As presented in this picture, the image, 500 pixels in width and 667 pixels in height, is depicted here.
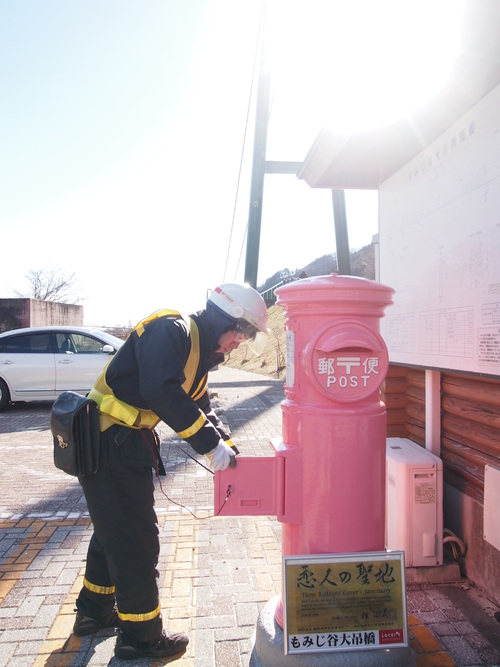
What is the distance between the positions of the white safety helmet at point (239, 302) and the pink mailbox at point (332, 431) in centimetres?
33

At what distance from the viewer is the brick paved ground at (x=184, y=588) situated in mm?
2648

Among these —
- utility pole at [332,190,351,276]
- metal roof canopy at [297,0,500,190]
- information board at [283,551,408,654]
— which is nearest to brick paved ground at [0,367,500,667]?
information board at [283,551,408,654]

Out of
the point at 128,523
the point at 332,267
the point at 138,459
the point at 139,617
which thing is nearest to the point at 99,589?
the point at 139,617

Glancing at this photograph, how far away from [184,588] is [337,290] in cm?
224

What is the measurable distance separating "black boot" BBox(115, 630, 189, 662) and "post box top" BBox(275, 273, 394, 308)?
1863 millimetres

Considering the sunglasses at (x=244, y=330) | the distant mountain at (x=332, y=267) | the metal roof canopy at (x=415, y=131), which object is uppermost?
the distant mountain at (x=332, y=267)

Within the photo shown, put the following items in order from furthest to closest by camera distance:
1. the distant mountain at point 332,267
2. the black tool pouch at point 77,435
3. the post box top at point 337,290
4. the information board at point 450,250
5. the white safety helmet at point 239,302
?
the distant mountain at point 332,267 → the information board at point 450,250 → the white safety helmet at point 239,302 → the black tool pouch at point 77,435 → the post box top at point 337,290

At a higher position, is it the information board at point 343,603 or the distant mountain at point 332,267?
the distant mountain at point 332,267

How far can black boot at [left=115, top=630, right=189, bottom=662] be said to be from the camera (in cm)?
259

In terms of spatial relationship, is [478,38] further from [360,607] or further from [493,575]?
[493,575]

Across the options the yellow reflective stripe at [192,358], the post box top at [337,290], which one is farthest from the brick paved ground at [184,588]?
the post box top at [337,290]

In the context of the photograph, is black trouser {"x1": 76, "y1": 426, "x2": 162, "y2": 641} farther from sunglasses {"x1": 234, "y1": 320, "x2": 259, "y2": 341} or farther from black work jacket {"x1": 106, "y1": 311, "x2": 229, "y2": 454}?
sunglasses {"x1": 234, "y1": 320, "x2": 259, "y2": 341}

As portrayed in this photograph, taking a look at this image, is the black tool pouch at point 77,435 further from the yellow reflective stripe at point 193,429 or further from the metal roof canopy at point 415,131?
A: the metal roof canopy at point 415,131

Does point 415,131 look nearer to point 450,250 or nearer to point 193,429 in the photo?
point 450,250
